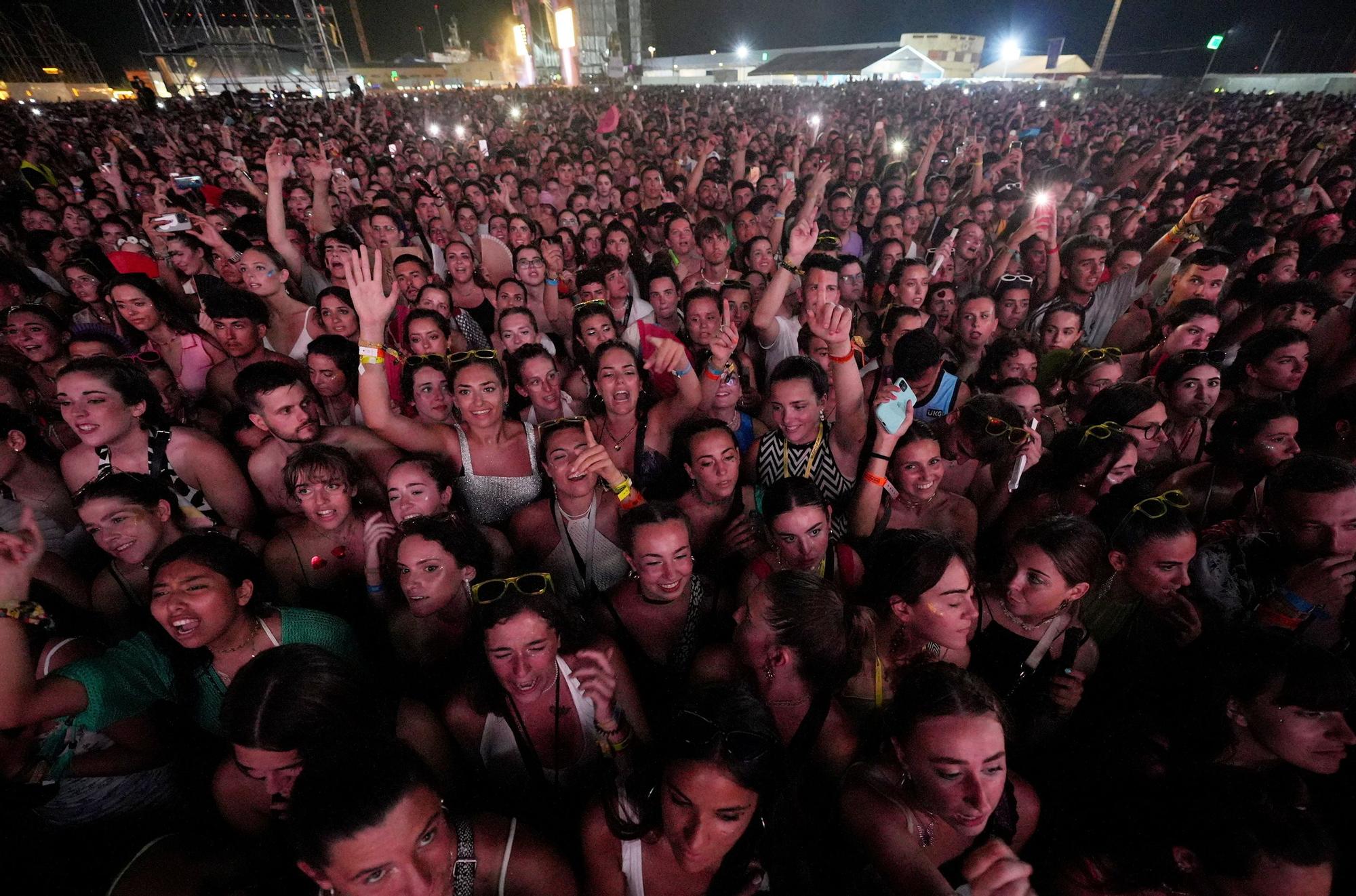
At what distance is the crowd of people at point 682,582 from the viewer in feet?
5.93

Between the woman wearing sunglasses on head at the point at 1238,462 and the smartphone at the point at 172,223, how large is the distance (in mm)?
8275

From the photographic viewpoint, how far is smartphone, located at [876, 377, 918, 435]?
112 inches

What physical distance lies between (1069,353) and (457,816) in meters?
5.15

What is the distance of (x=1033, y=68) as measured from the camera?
4484 cm

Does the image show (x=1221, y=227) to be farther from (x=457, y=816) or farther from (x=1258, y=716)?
(x=457, y=816)

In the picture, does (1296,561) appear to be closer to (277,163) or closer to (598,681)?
(598,681)

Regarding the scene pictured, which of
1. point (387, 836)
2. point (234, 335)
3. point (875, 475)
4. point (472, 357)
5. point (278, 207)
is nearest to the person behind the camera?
point (387, 836)

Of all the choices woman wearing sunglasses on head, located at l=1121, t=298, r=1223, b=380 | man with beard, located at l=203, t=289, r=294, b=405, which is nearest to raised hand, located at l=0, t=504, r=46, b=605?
man with beard, located at l=203, t=289, r=294, b=405

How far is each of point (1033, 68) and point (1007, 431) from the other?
194 ft

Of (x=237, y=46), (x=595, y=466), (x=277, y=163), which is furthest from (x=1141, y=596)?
(x=237, y=46)

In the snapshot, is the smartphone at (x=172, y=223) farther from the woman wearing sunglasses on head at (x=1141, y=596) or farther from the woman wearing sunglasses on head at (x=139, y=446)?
the woman wearing sunglasses on head at (x=1141, y=596)

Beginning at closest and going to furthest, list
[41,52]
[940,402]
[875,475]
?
[875,475] → [940,402] → [41,52]

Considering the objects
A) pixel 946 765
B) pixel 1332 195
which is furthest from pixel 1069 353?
pixel 1332 195

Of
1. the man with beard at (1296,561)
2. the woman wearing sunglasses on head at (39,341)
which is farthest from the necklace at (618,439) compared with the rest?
the woman wearing sunglasses on head at (39,341)
